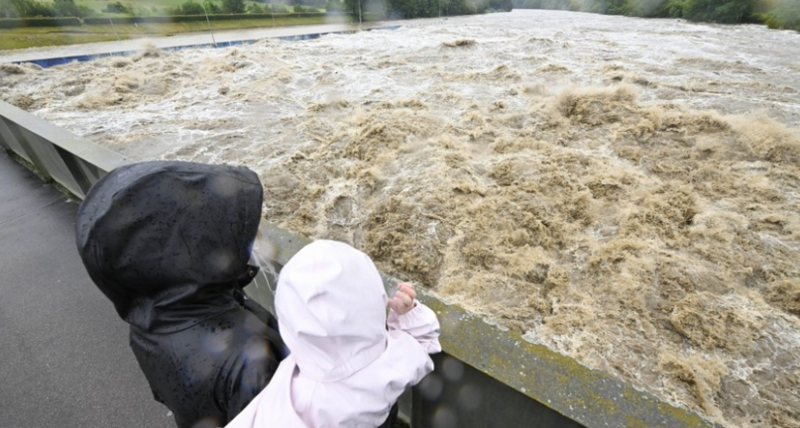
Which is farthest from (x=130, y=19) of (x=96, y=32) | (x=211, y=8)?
(x=211, y=8)

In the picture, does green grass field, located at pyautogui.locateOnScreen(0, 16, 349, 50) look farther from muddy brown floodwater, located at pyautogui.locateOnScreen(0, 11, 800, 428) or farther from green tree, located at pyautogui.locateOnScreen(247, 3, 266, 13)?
muddy brown floodwater, located at pyautogui.locateOnScreen(0, 11, 800, 428)

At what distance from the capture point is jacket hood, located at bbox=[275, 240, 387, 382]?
3.40ft

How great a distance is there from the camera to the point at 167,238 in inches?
49.4

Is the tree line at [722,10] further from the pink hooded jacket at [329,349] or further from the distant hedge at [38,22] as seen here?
the distant hedge at [38,22]

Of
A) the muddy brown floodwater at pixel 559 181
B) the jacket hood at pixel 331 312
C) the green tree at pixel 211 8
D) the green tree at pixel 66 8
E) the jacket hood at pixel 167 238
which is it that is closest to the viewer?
the jacket hood at pixel 331 312

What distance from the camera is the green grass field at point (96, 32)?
16331 millimetres

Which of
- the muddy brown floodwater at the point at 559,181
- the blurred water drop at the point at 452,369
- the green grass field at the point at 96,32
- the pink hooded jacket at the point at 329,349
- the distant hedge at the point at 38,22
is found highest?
the pink hooded jacket at the point at 329,349

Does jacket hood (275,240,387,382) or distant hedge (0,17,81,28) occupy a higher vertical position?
jacket hood (275,240,387,382)

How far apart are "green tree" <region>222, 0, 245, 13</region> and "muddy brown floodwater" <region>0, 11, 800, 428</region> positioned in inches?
646

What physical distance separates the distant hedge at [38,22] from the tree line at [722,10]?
35.2 metres

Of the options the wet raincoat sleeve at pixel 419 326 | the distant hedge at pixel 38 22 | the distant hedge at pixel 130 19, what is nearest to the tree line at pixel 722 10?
the distant hedge at pixel 130 19

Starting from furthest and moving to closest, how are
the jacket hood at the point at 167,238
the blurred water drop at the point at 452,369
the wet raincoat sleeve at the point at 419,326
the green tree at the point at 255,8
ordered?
the green tree at the point at 255,8, the blurred water drop at the point at 452,369, the wet raincoat sleeve at the point at 419,326, the jacket hood at the point at 167,238

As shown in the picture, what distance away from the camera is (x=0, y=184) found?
5234mm

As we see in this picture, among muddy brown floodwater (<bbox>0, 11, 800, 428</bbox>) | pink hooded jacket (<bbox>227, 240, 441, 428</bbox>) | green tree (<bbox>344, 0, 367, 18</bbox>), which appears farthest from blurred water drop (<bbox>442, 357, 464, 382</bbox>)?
green tree (<bbox>344, 0, 367, 18</bbox>)
